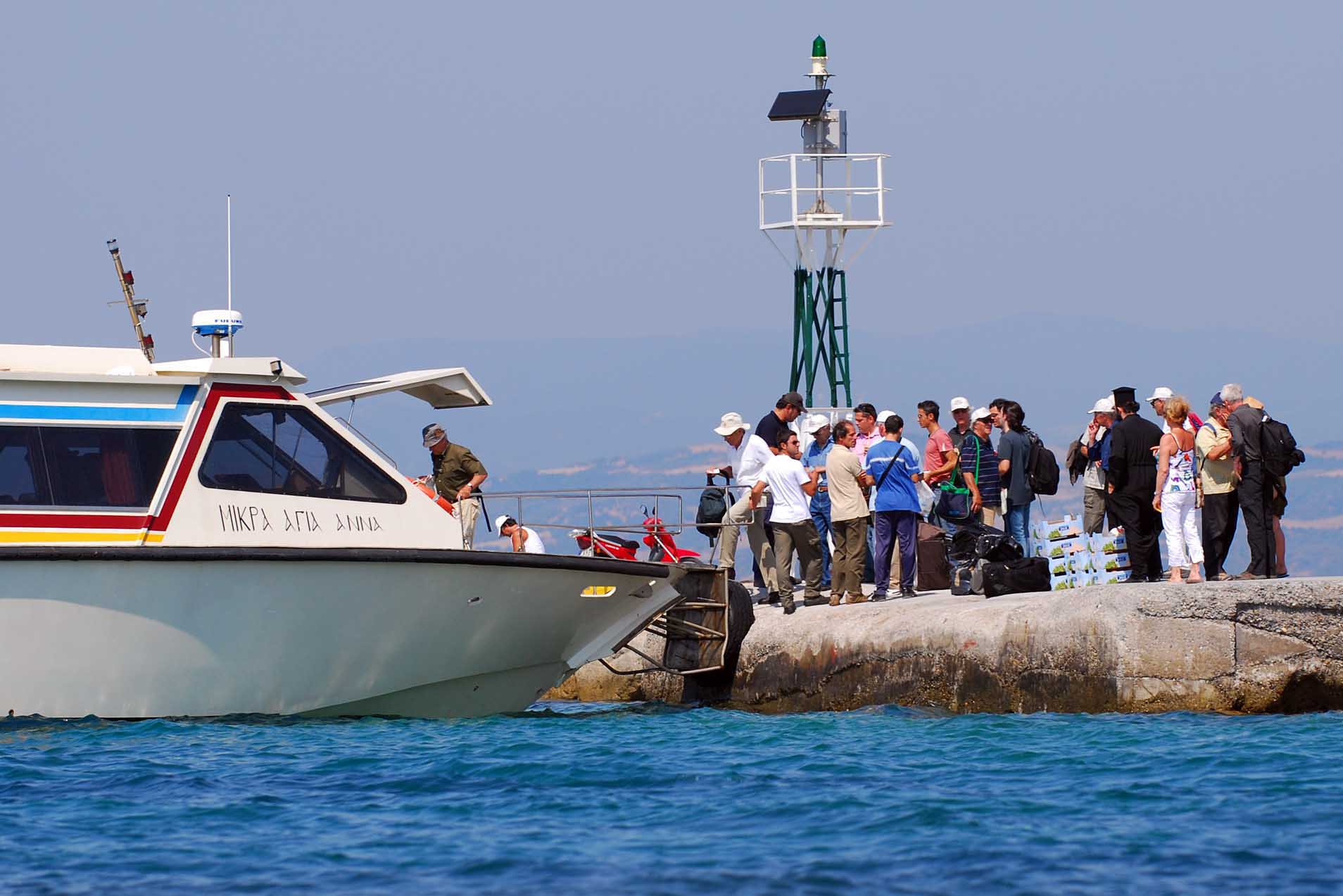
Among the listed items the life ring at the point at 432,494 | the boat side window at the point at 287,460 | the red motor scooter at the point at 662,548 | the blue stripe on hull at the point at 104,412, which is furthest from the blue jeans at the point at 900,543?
the blue stripe on hull at the point at 104,412

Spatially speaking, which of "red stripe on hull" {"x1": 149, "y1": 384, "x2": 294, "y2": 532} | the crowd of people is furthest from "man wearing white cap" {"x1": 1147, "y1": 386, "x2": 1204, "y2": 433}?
"red stripe on hull" {"x1": 149, "y1": 384, "x2": 294, "y2": 532}

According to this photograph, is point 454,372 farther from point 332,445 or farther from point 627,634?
point 627,634

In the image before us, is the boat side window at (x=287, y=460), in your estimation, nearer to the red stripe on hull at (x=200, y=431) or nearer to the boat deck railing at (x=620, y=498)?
the red stripe on hull at (x=200, y=431)

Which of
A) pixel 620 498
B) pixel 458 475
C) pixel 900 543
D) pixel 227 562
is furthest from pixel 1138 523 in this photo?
pixel 227 562

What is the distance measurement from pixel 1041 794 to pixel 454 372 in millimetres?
5578

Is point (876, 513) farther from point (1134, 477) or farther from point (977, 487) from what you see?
point (1134, 477)

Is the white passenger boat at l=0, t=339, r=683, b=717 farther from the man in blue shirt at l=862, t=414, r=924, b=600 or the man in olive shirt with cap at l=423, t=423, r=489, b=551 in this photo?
the man in blue shirt at l=862, t=414, r=924, b=600

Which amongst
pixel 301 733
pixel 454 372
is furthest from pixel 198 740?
pixel 454 372

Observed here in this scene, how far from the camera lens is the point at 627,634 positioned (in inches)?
513

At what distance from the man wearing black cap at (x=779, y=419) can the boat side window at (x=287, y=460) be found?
3040 mm

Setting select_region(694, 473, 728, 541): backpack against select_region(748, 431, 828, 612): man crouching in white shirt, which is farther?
select_region(694, 473, 728, 541): backpack

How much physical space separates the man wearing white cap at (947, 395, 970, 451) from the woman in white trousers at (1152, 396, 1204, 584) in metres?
2.29

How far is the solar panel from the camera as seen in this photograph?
65.1 feet

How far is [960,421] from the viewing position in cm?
1487
